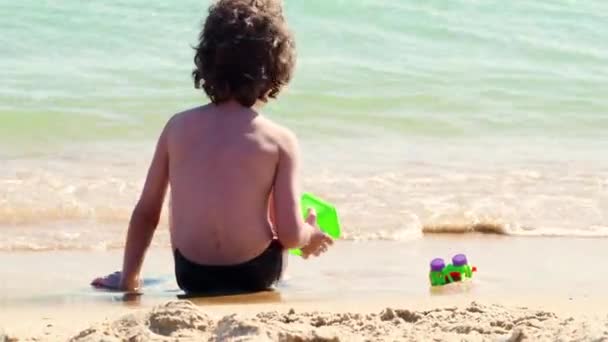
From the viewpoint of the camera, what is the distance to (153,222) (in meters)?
3.79

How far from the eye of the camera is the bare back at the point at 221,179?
3.63m

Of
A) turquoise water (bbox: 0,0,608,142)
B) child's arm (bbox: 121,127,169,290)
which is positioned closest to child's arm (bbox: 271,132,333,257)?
child's arm (bbox: 121,127,169,290)

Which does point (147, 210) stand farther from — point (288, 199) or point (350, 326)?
A: point (350, 326)

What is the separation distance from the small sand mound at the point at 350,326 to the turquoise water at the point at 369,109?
2005 millimetres

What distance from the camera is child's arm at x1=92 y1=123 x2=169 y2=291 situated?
3.72m

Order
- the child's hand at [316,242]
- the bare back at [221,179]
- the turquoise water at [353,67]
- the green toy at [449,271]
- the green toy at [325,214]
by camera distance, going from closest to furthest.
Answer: the bare back at [221,179], the child's hand at [316,242], the green toy at [449,271], the green toy at [325,214], the turquoise water at [353,67]

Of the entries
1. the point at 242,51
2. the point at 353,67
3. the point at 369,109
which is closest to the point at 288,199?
the point at 242,51

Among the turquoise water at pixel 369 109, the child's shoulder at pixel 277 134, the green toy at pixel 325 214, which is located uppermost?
the child's shoulder at pixel 277 134

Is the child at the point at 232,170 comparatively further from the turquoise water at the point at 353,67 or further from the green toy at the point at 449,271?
the turquoise water at the point at 353,67

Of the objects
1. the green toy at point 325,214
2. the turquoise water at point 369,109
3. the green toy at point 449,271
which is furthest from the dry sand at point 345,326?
the turquoise water at point 369,109

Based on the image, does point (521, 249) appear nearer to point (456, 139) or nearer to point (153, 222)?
point (153, 222)

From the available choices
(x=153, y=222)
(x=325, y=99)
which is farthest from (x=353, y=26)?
(x=153, y=222)

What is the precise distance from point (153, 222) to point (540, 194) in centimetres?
273

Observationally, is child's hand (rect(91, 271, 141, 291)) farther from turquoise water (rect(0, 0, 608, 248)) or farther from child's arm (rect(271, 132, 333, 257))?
turquoise water (rect(0, 0, 608, 248))
